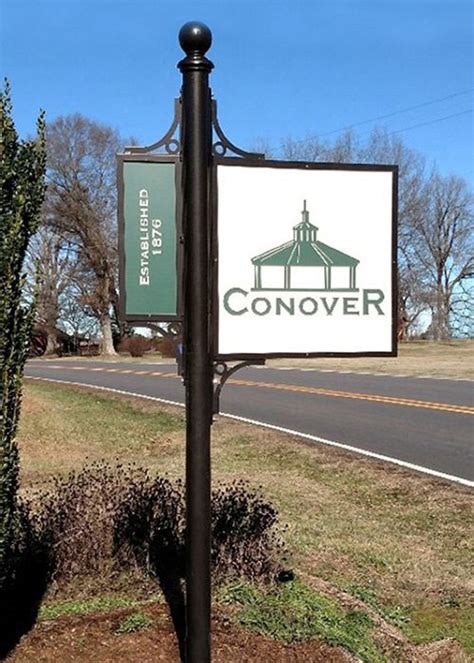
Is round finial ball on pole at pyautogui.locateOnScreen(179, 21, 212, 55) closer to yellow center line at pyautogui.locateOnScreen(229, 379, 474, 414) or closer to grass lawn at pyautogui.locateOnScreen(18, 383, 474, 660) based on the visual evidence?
grass lawn at pyautogui.locateOnScreen(18, 383, 474, 660)

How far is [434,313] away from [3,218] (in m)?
51.5

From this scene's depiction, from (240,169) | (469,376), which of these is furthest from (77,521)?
(469,376)

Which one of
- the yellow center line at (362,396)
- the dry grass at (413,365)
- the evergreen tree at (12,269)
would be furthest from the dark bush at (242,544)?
the dry grass at (413,365)

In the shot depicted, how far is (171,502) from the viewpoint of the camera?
5090 millimetres

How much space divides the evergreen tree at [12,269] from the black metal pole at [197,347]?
70 centimetres

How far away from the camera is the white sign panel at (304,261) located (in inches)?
127

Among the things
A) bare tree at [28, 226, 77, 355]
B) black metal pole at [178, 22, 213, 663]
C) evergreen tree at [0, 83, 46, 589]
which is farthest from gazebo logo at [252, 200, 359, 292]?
bare tree at [28, 226, 77, 355]

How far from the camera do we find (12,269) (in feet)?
10.6

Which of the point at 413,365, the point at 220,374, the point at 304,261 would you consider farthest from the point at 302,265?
the point at 413,365

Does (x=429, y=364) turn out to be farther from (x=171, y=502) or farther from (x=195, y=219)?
(x=195, y=219)

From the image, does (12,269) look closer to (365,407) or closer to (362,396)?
(365,407)

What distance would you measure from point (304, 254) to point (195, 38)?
936 mm

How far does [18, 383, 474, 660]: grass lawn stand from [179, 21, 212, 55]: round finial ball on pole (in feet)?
8.74

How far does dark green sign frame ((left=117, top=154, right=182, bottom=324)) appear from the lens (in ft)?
10.3
